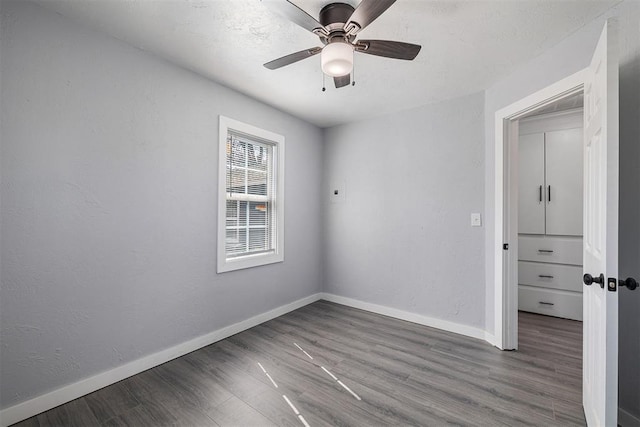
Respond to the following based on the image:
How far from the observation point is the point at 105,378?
1963 mm

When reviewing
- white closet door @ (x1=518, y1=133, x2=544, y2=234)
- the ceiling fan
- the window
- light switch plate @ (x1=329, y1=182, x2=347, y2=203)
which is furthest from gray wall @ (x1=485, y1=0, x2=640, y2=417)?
the window

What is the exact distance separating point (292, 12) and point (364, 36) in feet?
2.51

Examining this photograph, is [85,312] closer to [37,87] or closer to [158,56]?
[37,87]

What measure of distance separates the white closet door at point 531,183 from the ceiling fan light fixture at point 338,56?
308 cm

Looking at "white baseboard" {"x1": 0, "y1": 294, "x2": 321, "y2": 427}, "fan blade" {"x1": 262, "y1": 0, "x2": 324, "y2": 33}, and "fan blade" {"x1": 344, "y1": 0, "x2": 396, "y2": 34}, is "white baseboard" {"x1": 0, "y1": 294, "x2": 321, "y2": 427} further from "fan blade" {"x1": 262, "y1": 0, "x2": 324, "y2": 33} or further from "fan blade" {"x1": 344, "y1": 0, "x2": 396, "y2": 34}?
"fan blade" {"x1": 344, "y1": 0, "x2": 396, "y2": 34}

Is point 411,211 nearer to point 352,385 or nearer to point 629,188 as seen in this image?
point 629,188

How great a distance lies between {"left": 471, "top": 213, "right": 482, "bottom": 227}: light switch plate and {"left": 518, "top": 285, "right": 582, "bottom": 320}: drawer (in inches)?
56.8

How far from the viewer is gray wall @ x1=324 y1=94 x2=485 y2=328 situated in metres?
2.88

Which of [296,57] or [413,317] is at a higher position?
[296,57]

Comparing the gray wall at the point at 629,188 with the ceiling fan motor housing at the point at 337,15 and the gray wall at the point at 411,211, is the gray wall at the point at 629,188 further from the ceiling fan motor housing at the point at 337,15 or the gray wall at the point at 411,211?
the ceiling fan motor housing at the point at 337,15

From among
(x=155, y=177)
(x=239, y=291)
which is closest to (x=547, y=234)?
(x=239, y=291)

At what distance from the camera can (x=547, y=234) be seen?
3406 millimetres

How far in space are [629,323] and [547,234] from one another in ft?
6.96

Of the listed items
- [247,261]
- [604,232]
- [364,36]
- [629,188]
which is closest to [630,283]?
[604,232]
